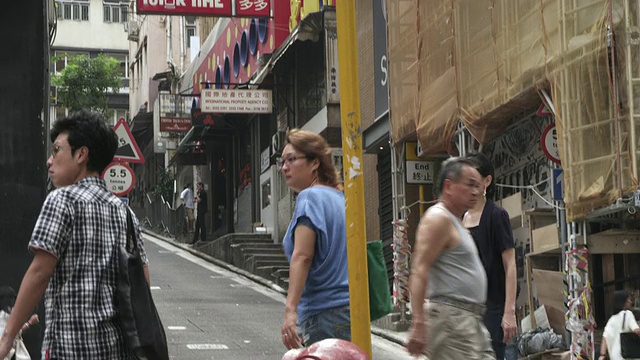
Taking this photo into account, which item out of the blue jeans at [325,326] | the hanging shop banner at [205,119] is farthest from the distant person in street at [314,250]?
the hanging shop banner at [205,119]

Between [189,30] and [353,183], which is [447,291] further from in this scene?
[189,30]

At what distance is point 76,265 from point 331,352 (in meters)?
1.13

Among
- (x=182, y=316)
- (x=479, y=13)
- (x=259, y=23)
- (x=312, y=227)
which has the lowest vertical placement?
(x=182, y=316)

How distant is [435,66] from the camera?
21203mm

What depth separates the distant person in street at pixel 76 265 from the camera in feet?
17.5

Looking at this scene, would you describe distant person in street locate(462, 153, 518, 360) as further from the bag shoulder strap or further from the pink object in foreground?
the bag shoulder strap

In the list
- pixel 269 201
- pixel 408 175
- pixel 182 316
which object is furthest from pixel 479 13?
pixel 269 201

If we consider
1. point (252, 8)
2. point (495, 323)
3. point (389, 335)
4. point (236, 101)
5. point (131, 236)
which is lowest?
point (389, 335)

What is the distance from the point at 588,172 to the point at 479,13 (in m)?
A: 4.68

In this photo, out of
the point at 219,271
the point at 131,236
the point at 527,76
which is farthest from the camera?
the point at 219,271

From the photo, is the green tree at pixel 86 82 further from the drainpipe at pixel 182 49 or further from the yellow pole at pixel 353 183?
the yellow pole at pixel 353 183

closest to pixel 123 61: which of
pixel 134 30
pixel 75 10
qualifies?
pixel 75 10

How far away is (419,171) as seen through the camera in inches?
880

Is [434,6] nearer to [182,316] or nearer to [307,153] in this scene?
[182,316]
